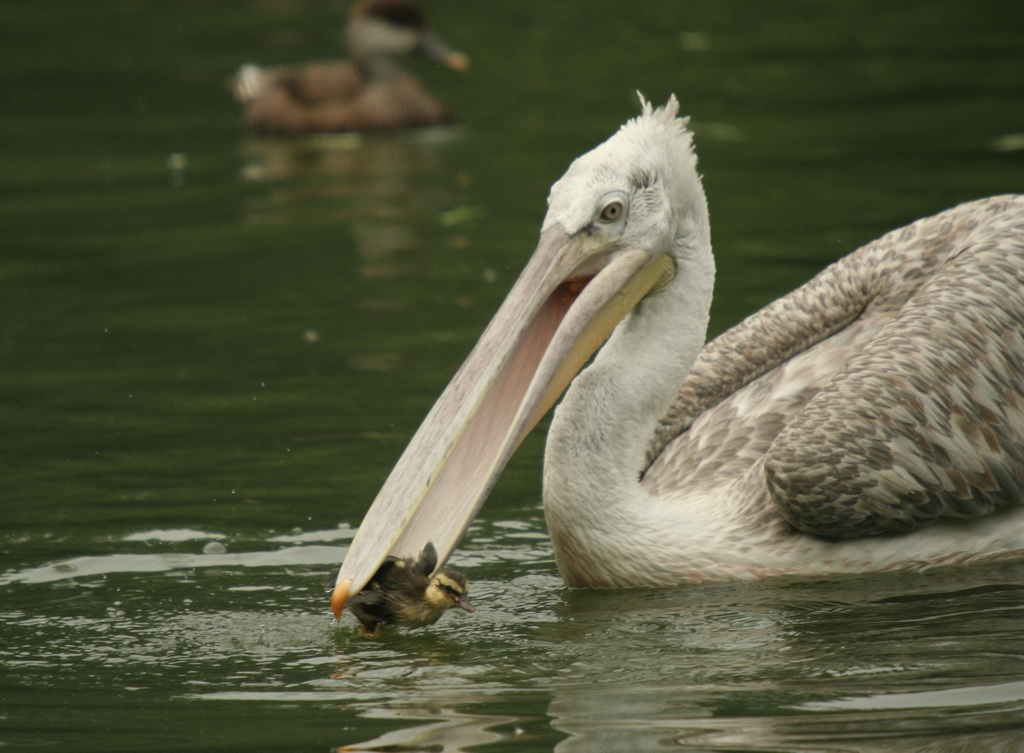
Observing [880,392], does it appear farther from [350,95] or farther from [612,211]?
[350,95]

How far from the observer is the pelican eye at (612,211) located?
5270 millimetres

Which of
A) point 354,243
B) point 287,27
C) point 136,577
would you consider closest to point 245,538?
point 136,577

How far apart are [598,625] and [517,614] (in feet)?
0.94

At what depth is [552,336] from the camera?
5266 millimetres

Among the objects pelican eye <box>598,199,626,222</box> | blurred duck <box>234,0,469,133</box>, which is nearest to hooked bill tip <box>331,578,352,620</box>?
pelican eye <box>598,199,626,222</box>

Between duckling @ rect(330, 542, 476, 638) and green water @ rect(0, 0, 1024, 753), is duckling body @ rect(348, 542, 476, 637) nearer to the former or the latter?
duckling @ rect(330, 542, 476, 638)

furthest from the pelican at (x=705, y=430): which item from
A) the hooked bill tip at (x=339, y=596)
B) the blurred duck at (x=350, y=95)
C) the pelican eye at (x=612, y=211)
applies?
the blurred duck at (x=350, y=95)

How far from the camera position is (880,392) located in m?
5.44

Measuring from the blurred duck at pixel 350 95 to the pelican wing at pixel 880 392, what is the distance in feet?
25.8

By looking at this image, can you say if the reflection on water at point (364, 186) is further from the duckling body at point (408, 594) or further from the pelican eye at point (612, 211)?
the duckling body at point (408, 594)

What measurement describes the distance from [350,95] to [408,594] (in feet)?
31.7

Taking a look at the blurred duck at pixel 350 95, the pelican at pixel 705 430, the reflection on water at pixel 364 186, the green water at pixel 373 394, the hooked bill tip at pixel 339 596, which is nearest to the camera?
the green water at pixel 373 394

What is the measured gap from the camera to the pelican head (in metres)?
4.78

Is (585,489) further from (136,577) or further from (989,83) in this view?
(989,83)
